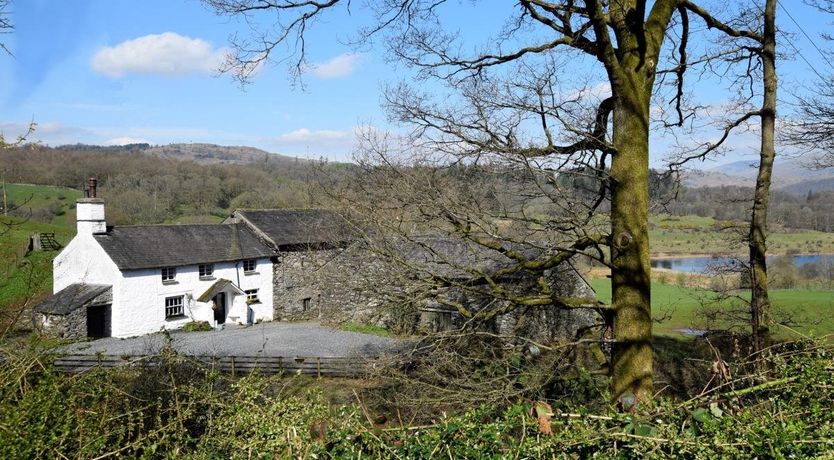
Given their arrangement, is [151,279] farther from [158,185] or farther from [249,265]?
[158,185]

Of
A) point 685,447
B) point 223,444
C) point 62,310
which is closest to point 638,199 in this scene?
point 685,447

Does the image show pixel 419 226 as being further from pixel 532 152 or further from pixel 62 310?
pixel 62 310

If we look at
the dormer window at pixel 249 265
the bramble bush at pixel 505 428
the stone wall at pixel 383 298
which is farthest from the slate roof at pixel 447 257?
the dormer window at pixel 249 265

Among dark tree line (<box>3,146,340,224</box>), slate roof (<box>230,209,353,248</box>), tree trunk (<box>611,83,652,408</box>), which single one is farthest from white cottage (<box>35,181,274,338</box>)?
tree trunk (<box>611,83,652,408</box>)

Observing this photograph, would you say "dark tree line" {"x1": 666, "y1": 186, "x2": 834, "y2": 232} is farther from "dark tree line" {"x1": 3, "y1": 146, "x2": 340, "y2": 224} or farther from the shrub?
"dark tree line" {"x1": 3, "y1": 146, "x2": 340, "y2": 224}

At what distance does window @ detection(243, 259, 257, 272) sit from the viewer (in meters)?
31.6

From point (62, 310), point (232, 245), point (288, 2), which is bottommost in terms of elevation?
point (62, 310)

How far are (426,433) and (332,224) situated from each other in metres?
21.6

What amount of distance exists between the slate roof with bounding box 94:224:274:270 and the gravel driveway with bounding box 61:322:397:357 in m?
Answer: 3.53

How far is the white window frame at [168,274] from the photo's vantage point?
28594 millimetres

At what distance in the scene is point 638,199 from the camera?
18.7 feet

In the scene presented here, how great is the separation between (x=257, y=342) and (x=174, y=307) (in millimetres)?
6429

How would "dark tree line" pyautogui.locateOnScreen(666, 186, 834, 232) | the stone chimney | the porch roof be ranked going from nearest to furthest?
"dark tree line" pyautogui.locateOnScreen(666, 186, 834, 232) < the stone chimney < the porch roof

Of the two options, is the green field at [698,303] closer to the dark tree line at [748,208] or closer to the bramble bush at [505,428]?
the dark tree line at [748,208]
